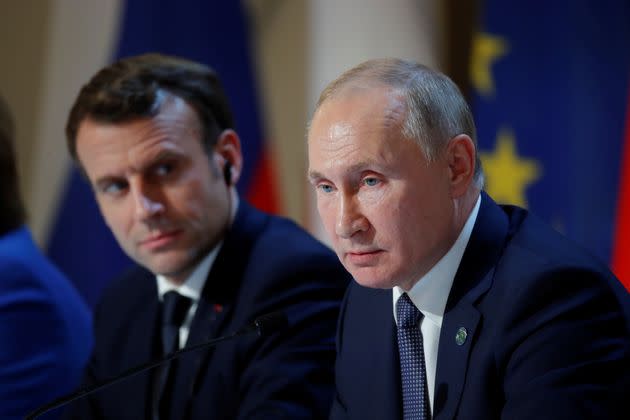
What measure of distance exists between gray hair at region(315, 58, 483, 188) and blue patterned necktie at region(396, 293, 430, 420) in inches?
13.1

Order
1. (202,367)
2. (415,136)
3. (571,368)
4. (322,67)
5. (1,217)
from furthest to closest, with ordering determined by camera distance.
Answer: (322,67) → (1,217) → (202,367) → (415,136) → (571,368)

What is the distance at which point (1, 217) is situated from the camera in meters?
2.93

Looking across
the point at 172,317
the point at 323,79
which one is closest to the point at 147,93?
the point at 172,317

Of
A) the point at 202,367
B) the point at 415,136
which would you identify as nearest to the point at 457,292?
the point at 415,136

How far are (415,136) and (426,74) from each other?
141 mm

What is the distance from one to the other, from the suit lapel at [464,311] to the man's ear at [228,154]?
0.95 meters

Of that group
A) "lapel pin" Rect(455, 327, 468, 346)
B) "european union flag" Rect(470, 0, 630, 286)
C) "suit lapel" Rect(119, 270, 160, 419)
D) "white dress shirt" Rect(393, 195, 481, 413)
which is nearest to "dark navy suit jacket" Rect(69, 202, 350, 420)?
"suit lapel" Rect(119, 270, 160, 419)

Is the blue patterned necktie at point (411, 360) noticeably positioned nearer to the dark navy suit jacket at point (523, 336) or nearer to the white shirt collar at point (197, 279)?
the dark navy suit jacket at point (523, 336)

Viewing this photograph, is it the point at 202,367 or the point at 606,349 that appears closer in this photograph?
the point at 606,349

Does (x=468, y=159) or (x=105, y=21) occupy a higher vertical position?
(x=468, y=159)

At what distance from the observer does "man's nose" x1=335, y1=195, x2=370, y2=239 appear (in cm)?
159

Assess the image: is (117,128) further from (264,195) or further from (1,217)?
(264,195)

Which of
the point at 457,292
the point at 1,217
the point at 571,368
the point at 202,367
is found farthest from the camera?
the point at 1,217

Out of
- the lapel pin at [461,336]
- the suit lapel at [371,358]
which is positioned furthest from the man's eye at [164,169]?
the lapel pin at [461,336]
